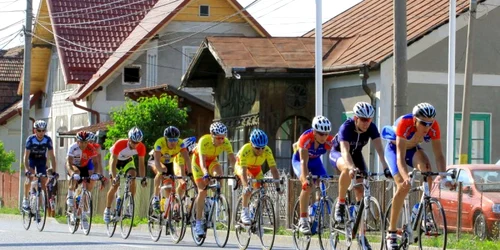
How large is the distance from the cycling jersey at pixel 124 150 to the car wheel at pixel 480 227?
573 centimetres

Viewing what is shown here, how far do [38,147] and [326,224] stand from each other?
9395 millimetres

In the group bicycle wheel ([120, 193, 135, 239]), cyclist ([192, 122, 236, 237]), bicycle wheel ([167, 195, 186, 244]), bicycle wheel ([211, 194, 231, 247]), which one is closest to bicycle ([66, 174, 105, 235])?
bicycle wheel ([120, 193, 135, 239])

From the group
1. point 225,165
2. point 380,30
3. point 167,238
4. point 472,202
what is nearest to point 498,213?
point 472,202

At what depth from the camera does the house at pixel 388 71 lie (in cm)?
2928

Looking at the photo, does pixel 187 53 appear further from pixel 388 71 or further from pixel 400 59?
pixel 400 59

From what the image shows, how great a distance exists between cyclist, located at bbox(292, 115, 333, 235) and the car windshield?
615 cm

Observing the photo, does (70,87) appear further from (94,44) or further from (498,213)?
(498,213)

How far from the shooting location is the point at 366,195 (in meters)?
14.5

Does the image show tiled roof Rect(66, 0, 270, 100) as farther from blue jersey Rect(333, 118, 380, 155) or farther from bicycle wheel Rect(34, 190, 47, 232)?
blue jersey Rect(333, 118, 380, 155)

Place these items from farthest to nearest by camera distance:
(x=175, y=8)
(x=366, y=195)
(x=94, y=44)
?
(x=94, y=44) < (x=175, y=8) < (x=366, y=195)

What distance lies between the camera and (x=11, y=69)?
218 ft

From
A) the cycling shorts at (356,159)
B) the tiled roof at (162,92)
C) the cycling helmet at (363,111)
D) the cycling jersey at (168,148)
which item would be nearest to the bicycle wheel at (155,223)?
the cycling jersey at (168,148)

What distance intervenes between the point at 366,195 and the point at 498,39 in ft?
55.9

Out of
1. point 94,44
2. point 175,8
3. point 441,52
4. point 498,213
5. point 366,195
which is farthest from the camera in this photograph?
point 94,44
